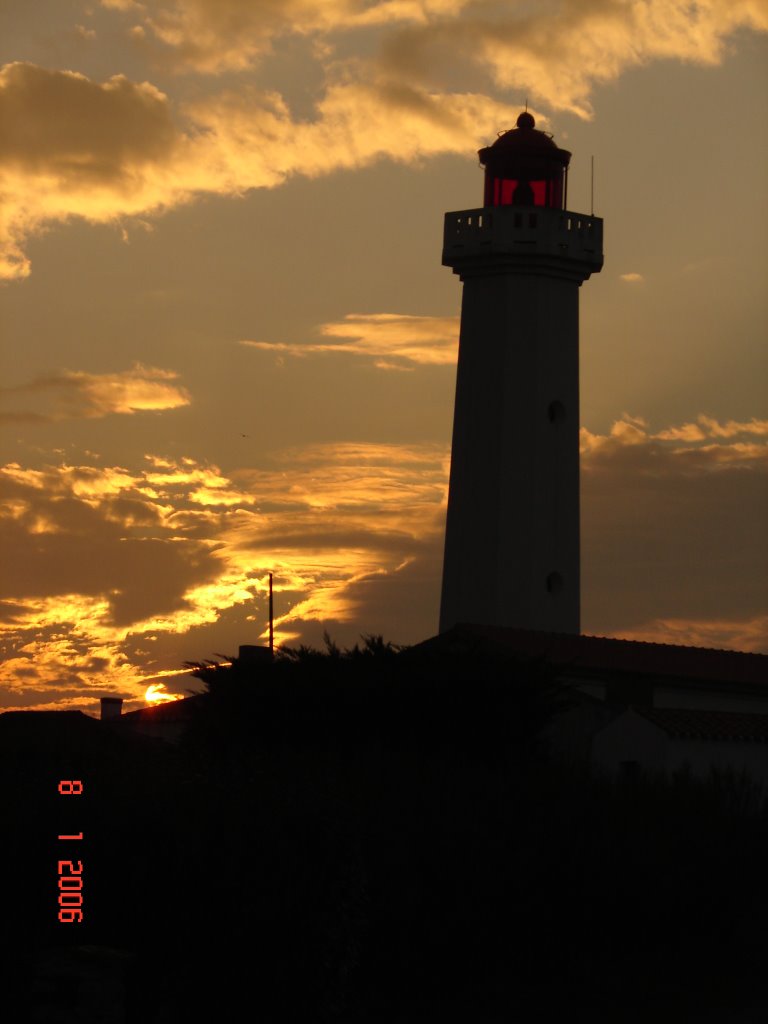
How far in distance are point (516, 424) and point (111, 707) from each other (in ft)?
43.1

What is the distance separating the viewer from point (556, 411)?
42.9m

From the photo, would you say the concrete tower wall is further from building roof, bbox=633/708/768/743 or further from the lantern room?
building roof, bbox=633/708/768/743

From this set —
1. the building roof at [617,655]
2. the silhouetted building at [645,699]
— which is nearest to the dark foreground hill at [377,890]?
the silhouetted building at [645,699]

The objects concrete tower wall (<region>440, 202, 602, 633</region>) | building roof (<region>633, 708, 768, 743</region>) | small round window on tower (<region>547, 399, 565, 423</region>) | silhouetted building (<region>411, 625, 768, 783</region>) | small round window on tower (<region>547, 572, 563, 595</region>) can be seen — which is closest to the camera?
silhouetted building (<region>411, 625, 768, 783</region>)

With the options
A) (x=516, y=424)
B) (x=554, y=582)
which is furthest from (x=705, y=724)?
(x=516, y=424)

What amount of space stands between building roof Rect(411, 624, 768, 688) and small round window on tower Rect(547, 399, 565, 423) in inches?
230

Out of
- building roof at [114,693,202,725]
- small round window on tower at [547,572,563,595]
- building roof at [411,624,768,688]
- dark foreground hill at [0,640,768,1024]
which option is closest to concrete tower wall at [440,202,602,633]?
small round window on tower at [547,572,563,595]

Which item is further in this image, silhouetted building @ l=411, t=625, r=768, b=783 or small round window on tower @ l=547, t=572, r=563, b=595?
small round window on tower @ l=547, t=572, r=563, b=595

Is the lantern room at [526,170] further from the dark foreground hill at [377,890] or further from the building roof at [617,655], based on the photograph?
the dark foreground hill at [377,890]

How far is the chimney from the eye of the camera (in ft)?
153

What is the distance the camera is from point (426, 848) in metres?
20.3

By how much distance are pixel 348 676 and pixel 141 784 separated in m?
10.3

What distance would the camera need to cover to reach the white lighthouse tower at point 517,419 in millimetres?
41938

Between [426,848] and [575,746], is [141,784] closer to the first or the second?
[426,848]
